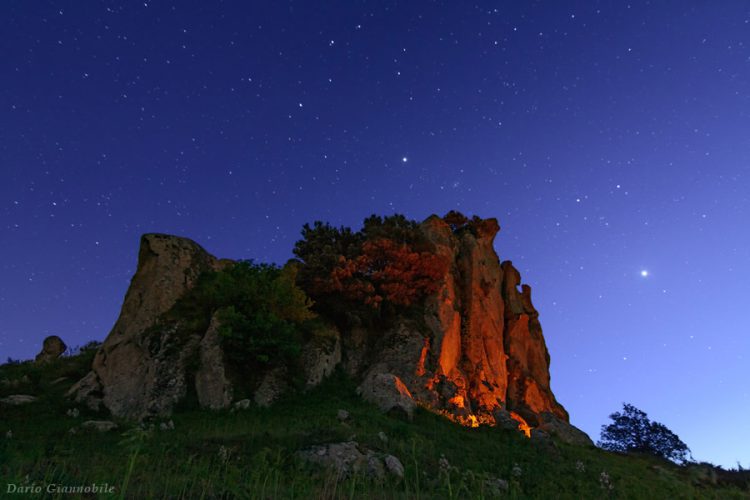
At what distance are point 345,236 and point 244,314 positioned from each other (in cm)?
1244

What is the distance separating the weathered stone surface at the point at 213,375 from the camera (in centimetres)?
2209

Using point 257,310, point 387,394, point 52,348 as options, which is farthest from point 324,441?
point 52,348

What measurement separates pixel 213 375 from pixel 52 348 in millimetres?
21357

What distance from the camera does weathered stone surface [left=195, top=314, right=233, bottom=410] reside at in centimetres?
2209

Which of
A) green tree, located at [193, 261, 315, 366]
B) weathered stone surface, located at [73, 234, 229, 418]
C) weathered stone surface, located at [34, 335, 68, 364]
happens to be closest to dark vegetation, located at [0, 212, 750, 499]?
green tree, located at [193, 261, 315, 366]

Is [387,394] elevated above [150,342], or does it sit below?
below

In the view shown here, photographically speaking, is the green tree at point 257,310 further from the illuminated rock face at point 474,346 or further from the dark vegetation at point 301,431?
the illuminated rock face at point 474,346

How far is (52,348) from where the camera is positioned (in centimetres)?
3606

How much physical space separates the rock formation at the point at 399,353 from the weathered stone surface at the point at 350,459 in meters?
8.07

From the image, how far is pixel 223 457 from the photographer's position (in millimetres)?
13719

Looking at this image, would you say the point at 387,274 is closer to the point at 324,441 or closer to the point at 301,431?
the point at 301,431

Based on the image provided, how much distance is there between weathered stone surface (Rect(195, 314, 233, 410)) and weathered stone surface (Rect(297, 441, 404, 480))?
8.54 m

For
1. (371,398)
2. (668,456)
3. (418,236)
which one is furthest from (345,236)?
(668,456)

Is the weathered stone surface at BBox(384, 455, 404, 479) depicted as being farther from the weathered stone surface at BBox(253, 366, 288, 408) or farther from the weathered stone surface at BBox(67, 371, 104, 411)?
the weathered stone surface at BBox(67, 371, 104, 411)
